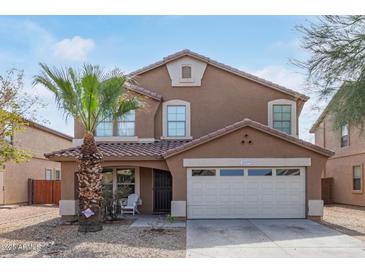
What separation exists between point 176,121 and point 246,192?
5.88m

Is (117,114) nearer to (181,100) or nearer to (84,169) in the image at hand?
(84,169)

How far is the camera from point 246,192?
1889cm

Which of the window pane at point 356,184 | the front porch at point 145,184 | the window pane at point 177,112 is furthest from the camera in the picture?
the window pane at point 356,184

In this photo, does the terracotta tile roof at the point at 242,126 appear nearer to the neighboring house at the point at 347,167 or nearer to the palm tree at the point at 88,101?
the palm tree at the point at 88,101

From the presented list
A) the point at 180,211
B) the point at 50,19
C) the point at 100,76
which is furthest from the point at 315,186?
the point at 50,19

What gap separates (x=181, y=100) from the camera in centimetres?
2270

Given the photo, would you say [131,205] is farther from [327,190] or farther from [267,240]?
[327,190]

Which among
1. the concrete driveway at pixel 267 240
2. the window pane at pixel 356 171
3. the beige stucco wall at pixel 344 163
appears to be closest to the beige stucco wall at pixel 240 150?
the concrete driveway at pixel 267 240

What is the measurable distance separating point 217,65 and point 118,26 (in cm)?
932

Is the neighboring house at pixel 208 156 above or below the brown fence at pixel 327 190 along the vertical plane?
above

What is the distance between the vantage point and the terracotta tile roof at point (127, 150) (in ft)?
62.8

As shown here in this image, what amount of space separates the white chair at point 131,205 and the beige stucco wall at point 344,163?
39.1 ft

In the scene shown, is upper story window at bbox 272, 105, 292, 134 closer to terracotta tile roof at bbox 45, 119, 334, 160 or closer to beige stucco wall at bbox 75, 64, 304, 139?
beige stucco wall at bbox 75, 64, 304, 139
